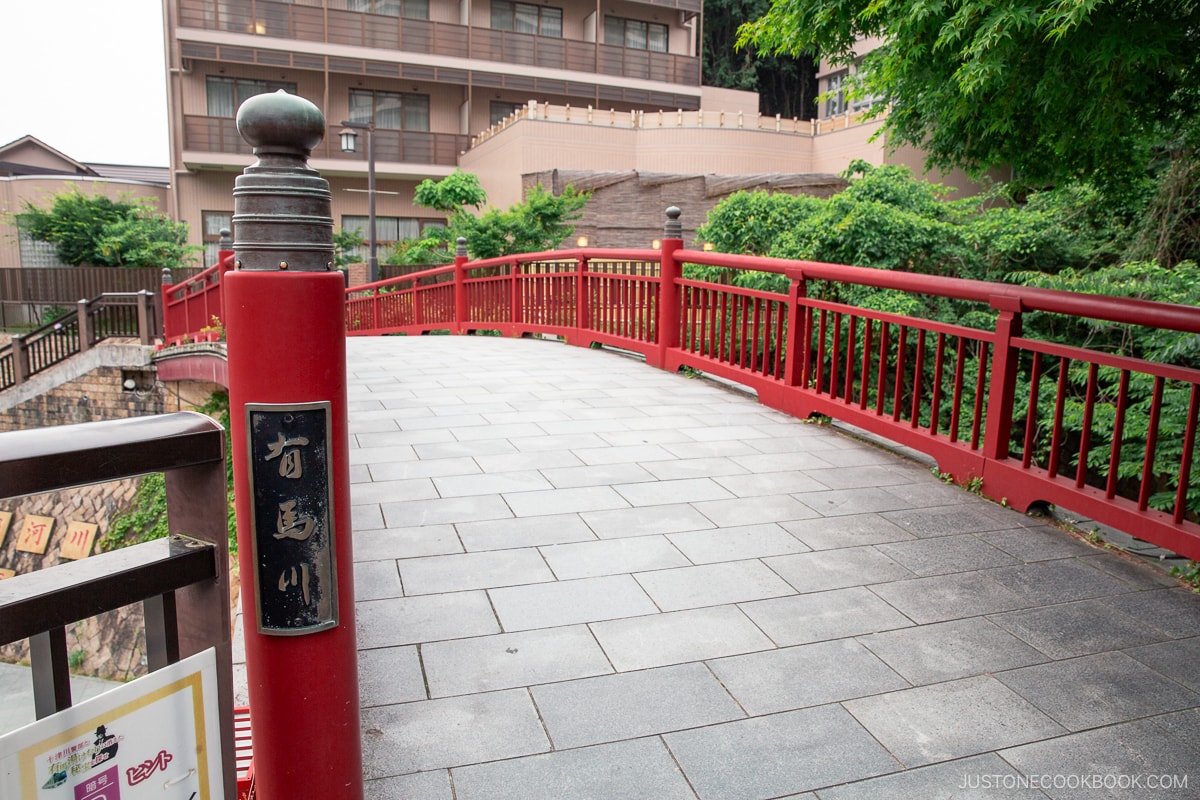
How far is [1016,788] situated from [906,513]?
2036mm

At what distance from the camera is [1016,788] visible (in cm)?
209

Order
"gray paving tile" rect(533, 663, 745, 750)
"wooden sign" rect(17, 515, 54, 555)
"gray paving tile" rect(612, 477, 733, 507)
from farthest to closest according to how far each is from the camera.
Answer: "wooden sign" rect(17, 515, 54, 555) < "gray paving tile" rect(612, 477, 733, 507) < "gray paving tile" rect(533, 663, 745, 750)

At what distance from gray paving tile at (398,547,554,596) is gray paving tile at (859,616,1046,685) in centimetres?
126

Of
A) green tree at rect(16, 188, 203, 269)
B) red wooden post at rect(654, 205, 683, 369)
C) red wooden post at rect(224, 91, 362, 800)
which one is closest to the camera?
red wooden post at rect(224, 91, 362, 800)

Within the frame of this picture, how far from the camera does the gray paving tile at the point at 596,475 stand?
4.46 m

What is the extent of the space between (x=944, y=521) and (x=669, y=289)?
4075 mm

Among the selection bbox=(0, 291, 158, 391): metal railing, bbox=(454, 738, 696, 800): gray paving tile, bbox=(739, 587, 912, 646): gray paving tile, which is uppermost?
bbox=(739, 587, 912, 646): gray paving tile

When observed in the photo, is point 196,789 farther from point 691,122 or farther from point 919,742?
point 691,122

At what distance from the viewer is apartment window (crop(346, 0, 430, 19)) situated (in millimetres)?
23953

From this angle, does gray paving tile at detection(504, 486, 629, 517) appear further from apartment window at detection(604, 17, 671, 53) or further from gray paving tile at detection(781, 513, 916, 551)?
apartment window at detection(604, 17, 671, 53)

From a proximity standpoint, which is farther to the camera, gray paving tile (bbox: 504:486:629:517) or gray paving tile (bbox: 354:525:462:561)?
gray paving tile (bbox: 504:486:629:517)

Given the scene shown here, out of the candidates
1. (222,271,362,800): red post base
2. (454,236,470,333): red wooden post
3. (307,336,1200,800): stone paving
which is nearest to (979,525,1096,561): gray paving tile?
(307,336,1200,800): stone paving

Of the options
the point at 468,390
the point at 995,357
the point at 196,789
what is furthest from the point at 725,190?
the point at 196,789

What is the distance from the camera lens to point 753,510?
405cm
